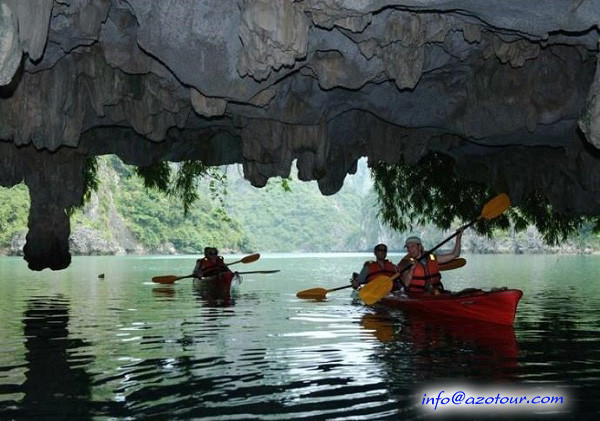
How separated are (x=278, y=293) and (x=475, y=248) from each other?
4230 inches

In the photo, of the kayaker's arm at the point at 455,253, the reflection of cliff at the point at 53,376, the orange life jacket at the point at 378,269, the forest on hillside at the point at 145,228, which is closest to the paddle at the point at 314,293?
the orange life jacket at the point at 378,269

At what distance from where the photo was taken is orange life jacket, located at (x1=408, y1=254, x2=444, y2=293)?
16297 millimetres

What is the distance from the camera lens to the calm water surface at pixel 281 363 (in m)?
7.59

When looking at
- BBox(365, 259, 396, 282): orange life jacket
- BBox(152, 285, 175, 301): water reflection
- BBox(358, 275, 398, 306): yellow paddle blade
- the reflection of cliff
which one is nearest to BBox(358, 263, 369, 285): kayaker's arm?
BBox(365, 259, 396, 282): orange life jacket

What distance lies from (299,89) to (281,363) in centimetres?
551

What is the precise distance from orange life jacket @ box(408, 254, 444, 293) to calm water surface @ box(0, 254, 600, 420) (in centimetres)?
85

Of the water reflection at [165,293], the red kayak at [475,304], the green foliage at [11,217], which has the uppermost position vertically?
the green foliage at [11,217]

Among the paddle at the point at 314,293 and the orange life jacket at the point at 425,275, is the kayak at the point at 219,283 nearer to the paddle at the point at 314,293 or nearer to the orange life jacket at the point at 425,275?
the paddle at the point at 314,293

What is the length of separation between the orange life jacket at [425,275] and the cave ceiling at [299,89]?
279cm

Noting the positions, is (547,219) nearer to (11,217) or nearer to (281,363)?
(281,363)

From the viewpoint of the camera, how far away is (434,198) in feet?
76.6

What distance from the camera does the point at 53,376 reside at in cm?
929

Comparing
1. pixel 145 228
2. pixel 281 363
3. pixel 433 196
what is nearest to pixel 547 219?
pixel 433 196

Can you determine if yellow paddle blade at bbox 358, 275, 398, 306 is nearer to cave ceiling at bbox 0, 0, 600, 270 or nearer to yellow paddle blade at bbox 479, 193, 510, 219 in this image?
yellow paddle blade at bbox 479, 193, 510, 219
